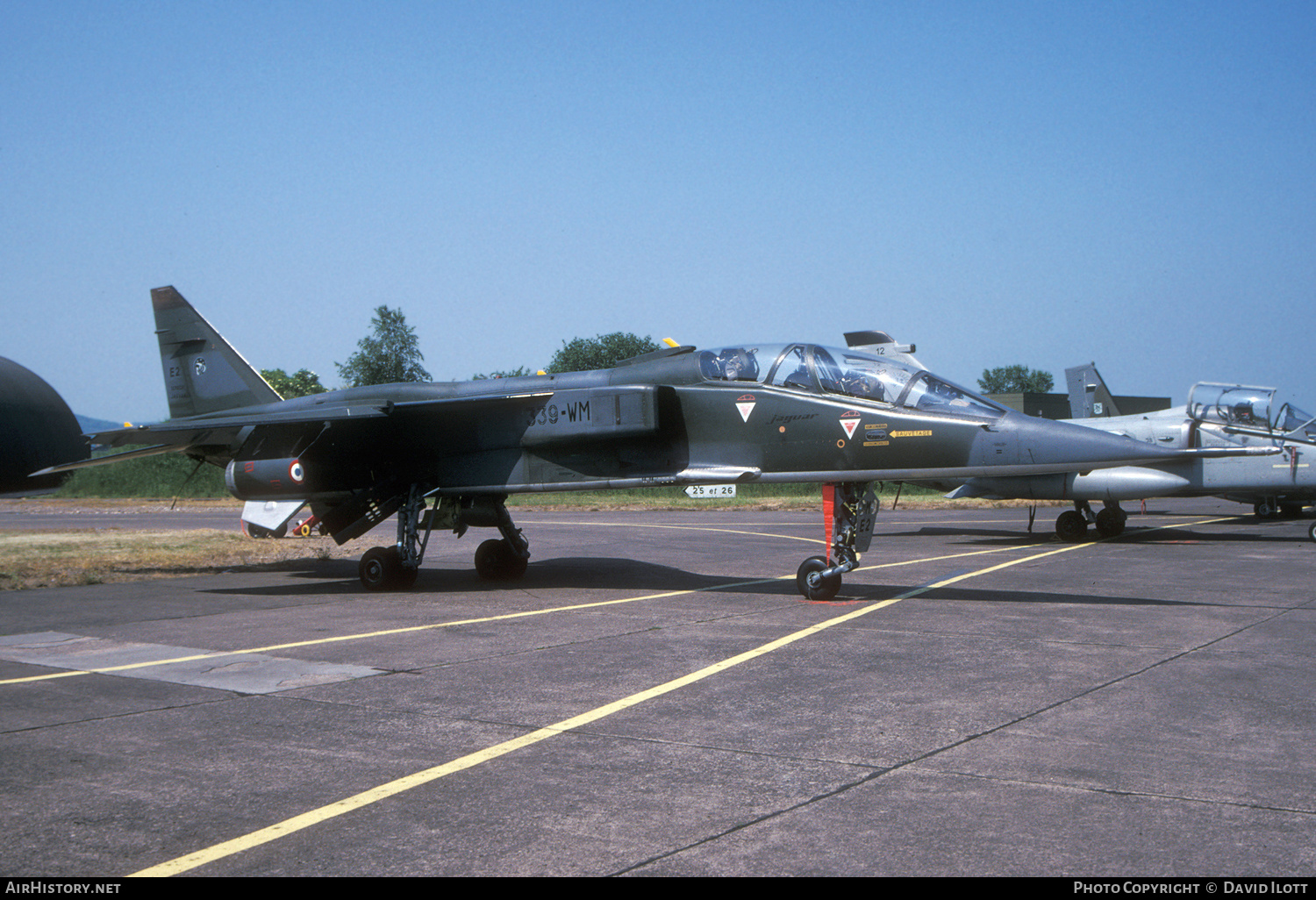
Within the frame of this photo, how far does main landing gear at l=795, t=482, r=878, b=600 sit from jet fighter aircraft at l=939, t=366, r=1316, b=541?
8.89m

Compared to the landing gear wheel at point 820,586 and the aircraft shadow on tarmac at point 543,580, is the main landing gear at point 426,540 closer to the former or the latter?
the aircraft shadow on tarmac at point 543,580

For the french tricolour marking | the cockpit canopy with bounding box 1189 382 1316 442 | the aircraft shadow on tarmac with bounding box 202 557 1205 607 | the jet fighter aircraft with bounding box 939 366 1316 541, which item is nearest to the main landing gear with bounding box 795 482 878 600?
the aircraft shadow on tarmac with bounding box 202 557 1205 607

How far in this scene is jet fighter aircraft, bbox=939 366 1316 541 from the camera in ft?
59.8

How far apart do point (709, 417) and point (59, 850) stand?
800 centimetres

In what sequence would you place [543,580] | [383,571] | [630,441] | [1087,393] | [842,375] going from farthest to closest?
[1087,393]
[543,580]
[383,571]
[630,441]
[842,375]

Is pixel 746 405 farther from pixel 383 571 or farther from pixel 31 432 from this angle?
pixel 31 432

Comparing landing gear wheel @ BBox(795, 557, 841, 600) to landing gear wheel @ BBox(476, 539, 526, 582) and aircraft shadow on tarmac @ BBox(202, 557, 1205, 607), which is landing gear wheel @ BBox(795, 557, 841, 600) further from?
landing gear wheel @ BBox(476, 539, 526, 582)

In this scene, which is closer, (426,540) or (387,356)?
(426,540)

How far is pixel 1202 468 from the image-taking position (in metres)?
18.5

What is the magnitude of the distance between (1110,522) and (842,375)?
11832 millimetres

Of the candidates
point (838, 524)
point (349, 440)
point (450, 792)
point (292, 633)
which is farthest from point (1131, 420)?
point (450, 792)

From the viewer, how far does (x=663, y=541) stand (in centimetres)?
1953

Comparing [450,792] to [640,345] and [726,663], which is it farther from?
[640,345]

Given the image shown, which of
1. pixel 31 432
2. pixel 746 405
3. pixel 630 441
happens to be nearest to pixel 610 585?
pixel 630 441
